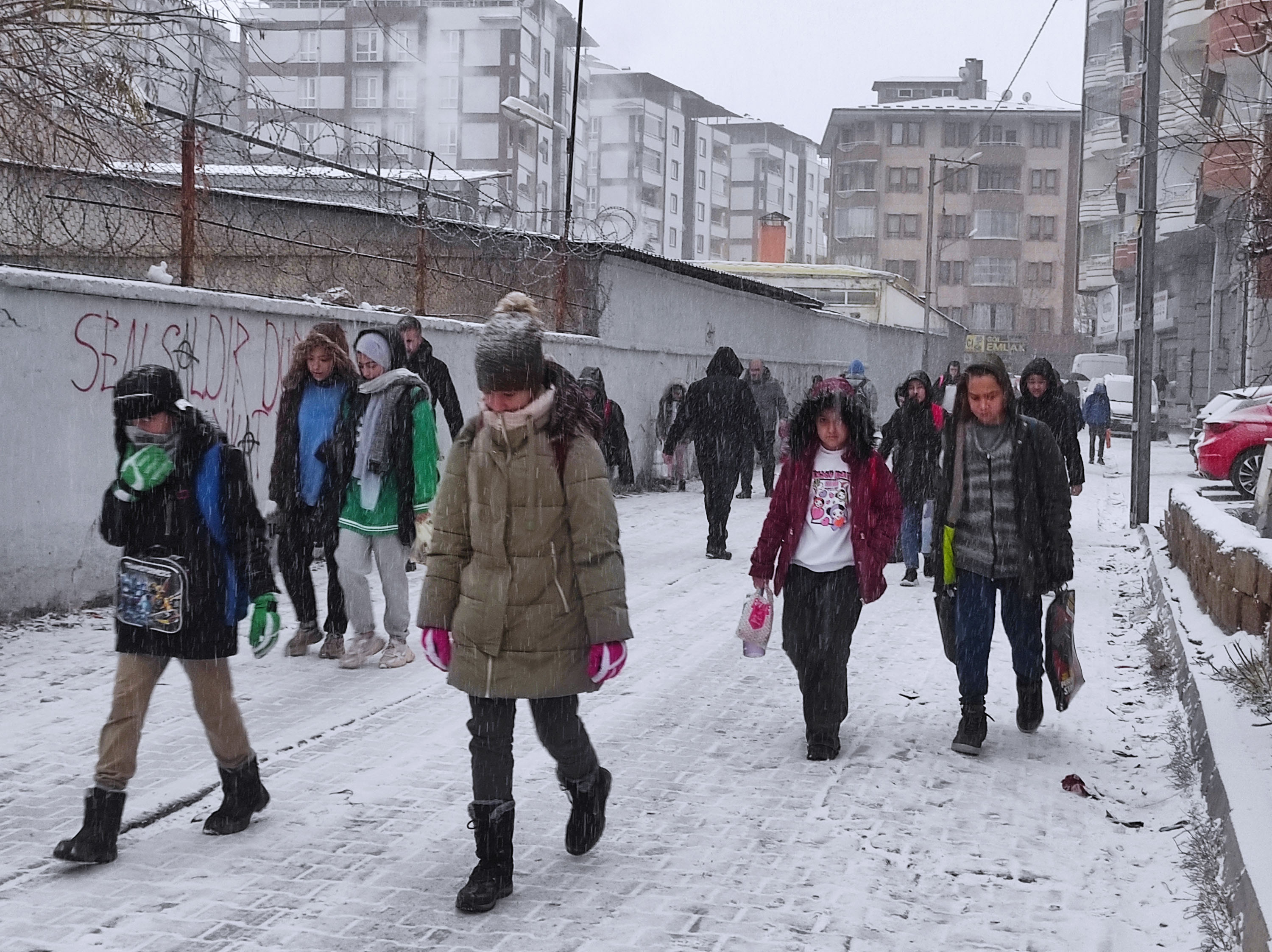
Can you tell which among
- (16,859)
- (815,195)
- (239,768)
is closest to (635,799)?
(239,768)

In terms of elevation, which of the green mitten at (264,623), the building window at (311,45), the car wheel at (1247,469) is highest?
the building window at (311,45)

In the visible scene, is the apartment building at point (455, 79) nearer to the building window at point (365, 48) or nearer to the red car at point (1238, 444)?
the building window at point (365, 48)

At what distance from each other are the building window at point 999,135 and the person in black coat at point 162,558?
83556 mm

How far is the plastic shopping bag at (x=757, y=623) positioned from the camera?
6.08 m

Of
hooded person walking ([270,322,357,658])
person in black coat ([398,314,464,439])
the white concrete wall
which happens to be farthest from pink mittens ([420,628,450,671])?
person in black coat ([398,314,464,439])

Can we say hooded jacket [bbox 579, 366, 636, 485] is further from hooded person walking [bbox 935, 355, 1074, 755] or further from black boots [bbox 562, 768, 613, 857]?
black boots [bbox 562, 768, 613, 857]

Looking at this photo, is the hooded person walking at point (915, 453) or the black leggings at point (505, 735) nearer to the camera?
the black leggings at point (505, 735)

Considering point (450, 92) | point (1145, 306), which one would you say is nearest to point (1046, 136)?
point (450, 92)

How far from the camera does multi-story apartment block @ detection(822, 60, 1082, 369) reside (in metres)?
83.2

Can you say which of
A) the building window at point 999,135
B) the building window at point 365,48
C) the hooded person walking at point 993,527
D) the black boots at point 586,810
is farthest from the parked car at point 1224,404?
the building window at point 365,48

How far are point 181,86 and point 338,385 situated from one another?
113 inches

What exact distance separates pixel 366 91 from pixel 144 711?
277 feet

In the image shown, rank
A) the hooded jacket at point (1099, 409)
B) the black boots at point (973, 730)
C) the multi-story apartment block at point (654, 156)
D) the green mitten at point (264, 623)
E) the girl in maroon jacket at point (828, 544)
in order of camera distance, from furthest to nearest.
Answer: the multi-story apartment block at point (654, 156), the hooded jacket at point (1099, 409), the black boots at point (973, 730), the girl in maroon jacket at point (828, 544), the green mitten at point (264, 623)

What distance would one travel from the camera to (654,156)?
94875 mm
